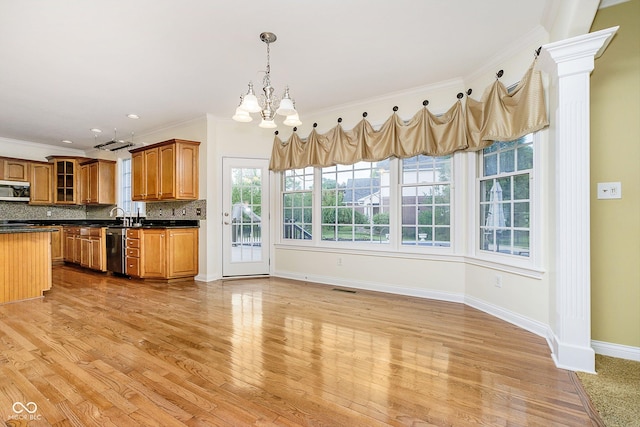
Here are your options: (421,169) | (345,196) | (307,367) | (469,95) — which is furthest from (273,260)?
(469,95)

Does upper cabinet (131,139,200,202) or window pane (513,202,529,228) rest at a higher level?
upper cabinet (131,139,200,202)

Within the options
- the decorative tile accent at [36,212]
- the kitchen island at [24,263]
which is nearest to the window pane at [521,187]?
the kitchen island at [24,263]

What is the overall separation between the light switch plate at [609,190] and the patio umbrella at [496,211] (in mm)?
930

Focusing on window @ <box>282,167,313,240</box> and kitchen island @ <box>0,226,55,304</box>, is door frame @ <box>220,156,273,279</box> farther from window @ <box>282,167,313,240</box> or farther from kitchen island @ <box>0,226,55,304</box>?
kitchen island @ <box>0,226,55,304</box>

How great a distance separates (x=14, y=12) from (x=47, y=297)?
3.31 meters

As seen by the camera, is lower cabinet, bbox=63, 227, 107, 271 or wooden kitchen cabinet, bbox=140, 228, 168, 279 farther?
lower cabinet, bbox=63, 227, 107, 271

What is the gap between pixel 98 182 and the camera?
6.73 metres

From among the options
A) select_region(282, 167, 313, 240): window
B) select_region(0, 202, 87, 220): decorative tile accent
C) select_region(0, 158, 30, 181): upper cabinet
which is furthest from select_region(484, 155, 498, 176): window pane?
select_region(0, 202, 87, 220): decorative tile accent

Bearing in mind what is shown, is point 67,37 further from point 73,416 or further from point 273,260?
point 273,260

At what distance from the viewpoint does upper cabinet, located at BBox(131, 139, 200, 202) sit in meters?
5.09

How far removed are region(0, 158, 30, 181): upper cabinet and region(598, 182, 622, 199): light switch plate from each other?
9316 mm

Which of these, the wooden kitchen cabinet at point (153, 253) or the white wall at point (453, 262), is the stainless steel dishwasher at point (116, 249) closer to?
the wooden kitchen cabinet at point (153, 253)

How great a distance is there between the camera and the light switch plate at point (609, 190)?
2.36 m

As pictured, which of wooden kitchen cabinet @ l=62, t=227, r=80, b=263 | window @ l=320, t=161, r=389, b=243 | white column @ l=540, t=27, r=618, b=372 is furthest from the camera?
wooden kitchen cabinet @ l=62, t=227, r=80, b=263
